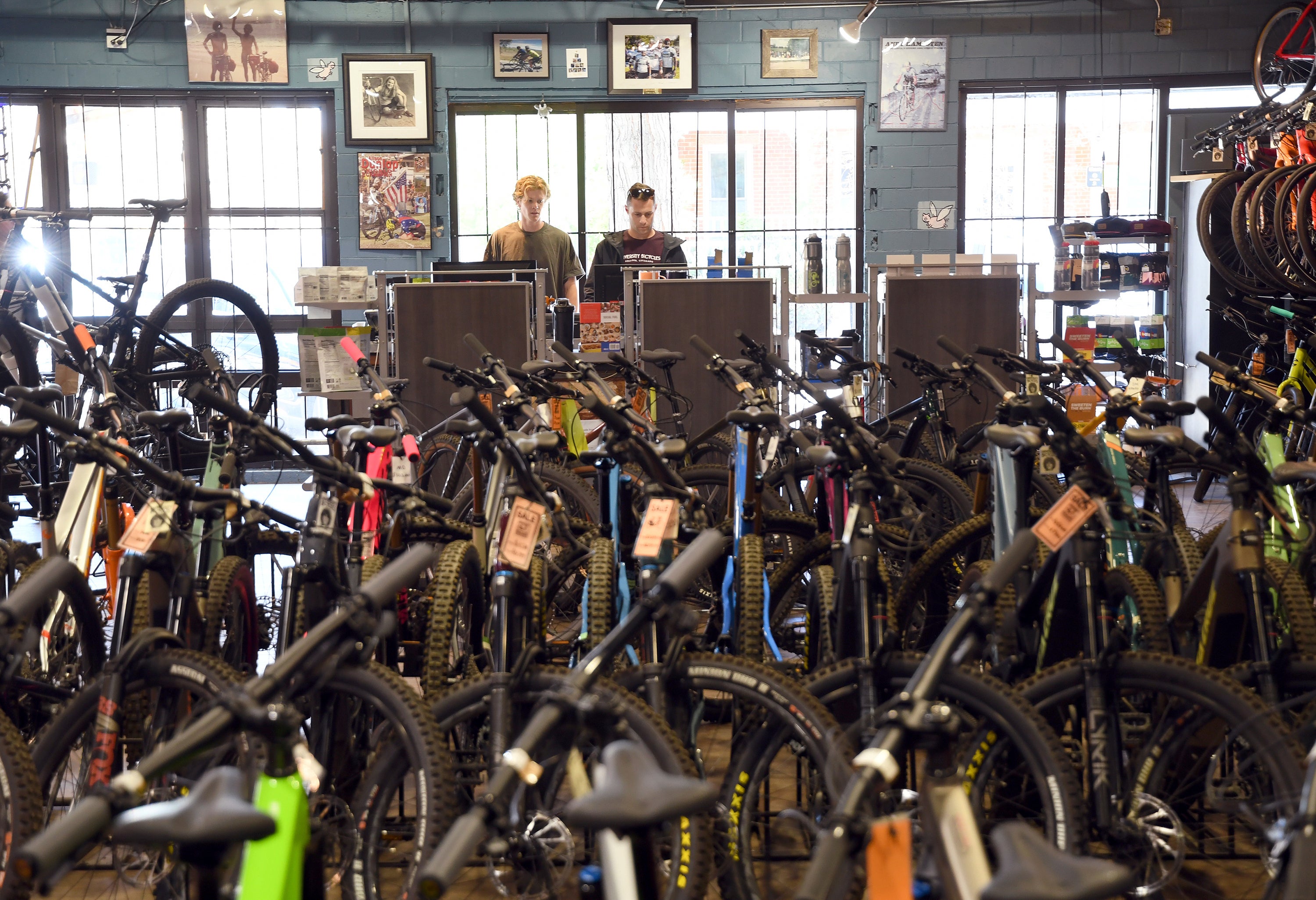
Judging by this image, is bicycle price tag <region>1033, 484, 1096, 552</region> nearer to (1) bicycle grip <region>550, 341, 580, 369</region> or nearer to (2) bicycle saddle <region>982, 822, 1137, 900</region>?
(2) bicycle saddle <region>982, 822, 1137, 900</region>

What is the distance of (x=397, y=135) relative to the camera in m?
8.70

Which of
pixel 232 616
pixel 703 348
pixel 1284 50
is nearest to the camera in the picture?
pixel 232 616

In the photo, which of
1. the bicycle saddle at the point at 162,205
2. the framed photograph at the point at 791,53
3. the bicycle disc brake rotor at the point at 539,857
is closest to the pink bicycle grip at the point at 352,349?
the bicycle saddle at the point at 162,205

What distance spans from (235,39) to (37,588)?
7.27 metres

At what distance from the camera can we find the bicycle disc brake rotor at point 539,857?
6.91 ft

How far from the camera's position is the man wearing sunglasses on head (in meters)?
6.02

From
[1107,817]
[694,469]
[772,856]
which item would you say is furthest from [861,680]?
[694,469]

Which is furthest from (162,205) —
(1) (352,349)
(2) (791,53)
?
(2) (791,53)

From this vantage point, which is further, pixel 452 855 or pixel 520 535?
pixel 520 535

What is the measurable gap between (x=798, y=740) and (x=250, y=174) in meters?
7.63

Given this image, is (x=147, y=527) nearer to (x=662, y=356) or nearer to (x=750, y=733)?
(x=750, y=733)

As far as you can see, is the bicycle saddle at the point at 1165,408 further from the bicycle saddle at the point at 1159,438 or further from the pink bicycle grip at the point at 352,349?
the pink bicycle grip at the point at 352,349

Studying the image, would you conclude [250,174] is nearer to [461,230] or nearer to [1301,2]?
[461,230]

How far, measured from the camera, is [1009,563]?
1797 millimetres
